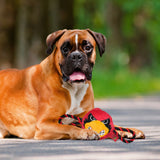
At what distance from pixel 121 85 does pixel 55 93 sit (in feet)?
42.2

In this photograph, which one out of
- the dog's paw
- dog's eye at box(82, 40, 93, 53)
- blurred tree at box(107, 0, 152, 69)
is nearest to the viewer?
the dog's paw

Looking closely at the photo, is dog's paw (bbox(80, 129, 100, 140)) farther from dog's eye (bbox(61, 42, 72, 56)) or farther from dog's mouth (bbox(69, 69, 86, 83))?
dog's eye (bbox(61, 42, 72, 56))

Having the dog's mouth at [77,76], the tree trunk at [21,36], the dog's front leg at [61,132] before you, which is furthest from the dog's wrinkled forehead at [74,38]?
the tree trunk at [21,36]

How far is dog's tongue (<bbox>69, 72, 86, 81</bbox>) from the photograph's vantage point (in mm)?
6305

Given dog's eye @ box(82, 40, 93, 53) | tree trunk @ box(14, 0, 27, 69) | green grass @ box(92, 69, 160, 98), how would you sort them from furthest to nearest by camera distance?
1. green grass @ box(92, 69, 160, 98)
2. tree trunk @ box(14, 0, 27, 69)
3. dog's eye @ box(82, 40, 93, 53)

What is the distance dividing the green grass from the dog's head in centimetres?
969

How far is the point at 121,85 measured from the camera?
19.1 meters

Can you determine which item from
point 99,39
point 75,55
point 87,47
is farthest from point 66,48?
point 99,39

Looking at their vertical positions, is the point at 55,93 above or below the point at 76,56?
below

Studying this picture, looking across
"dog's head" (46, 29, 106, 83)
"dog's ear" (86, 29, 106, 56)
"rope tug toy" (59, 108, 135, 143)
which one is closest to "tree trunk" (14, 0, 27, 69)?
"dog's ear" (86, 29, 106, 56)

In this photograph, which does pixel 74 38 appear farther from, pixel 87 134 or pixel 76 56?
pixel 87 134

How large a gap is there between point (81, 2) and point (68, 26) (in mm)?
15315

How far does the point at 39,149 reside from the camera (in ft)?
18.2

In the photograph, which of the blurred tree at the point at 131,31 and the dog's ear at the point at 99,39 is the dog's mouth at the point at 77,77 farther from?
the blurred tree at the point at 131,31
